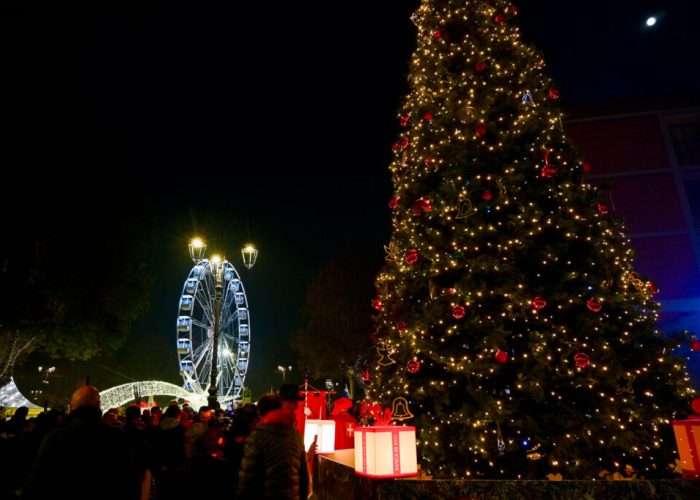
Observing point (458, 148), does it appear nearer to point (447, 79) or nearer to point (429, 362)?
point (447, 79)

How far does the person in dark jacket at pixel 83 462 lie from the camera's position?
2.89 meters

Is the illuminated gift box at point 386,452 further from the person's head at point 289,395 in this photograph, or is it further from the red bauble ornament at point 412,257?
the red bauble ornament at point 412,257

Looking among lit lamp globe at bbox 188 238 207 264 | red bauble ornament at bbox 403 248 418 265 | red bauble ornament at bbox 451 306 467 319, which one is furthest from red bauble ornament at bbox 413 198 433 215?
lit lamp globe at bbox 188 238 207 264

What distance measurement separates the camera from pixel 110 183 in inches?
634

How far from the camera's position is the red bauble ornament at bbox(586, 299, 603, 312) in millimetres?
5953

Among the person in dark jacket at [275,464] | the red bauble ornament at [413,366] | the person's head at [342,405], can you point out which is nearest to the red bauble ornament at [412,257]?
the red bauble ornament at [413,366]

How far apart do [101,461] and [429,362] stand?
4775mm

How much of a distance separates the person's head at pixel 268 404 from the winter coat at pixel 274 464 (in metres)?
0.18

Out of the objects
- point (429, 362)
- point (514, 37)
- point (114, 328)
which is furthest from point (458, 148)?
point (114, 328)

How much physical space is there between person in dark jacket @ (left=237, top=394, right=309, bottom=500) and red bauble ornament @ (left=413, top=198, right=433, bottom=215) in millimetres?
4450

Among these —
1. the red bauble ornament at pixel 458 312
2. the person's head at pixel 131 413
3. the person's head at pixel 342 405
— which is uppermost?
the red bauble ornament at pixel 458 312

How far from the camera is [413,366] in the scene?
6504mm

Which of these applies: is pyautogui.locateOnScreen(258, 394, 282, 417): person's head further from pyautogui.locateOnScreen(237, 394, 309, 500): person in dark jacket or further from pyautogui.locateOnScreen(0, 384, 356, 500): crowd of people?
pyautogui.locateOnScreen(237, 394, 309, 500): person in dark jacket

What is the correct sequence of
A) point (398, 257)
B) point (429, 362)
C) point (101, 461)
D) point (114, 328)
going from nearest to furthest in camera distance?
point (101, 461)
point (429, 362)
point (398, 257)
point (114, 328)
